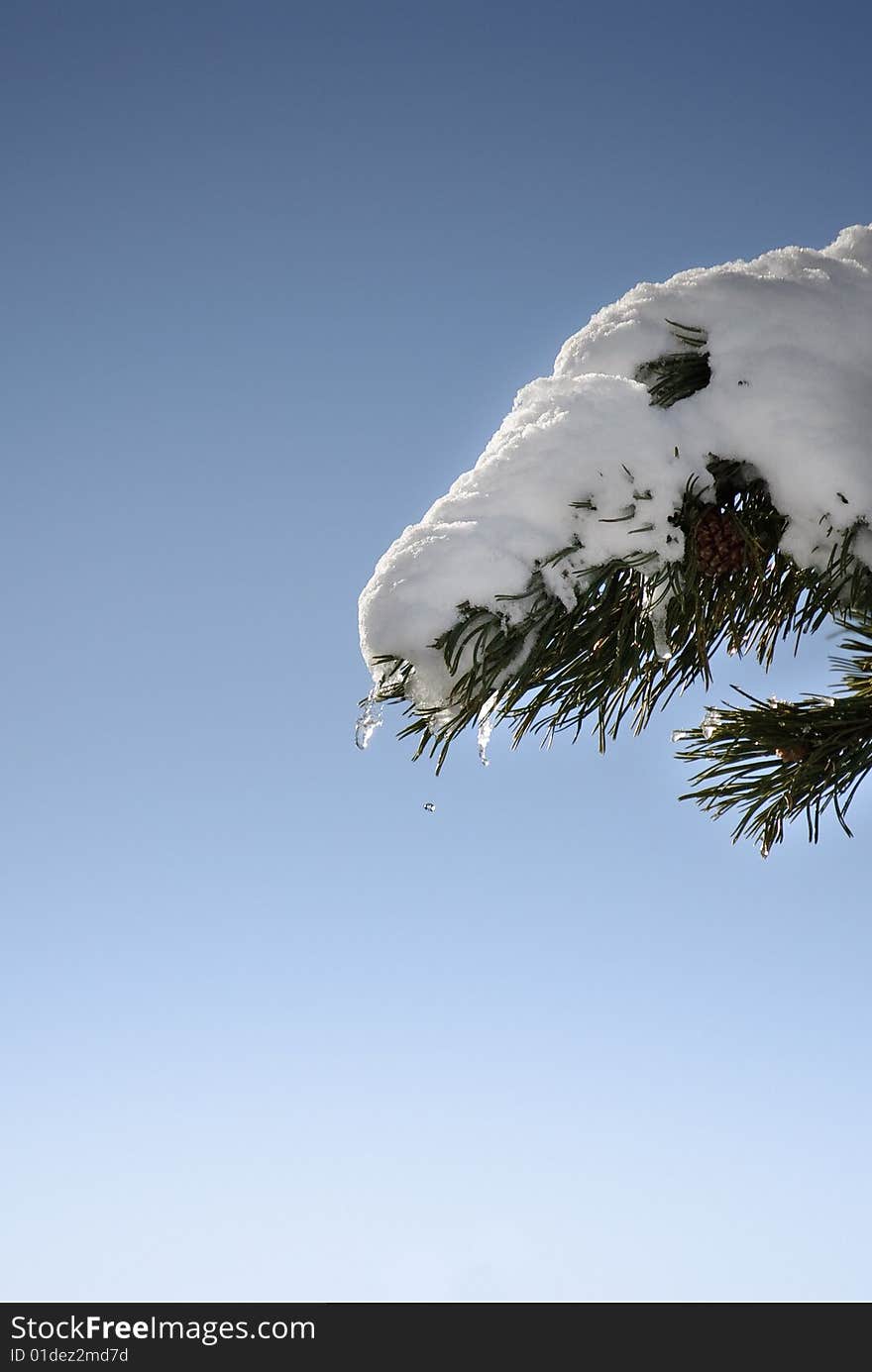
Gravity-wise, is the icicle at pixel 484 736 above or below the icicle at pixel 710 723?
below

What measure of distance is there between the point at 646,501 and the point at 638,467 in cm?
4

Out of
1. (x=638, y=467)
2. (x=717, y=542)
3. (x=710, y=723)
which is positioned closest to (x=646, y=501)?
(x=638, y=467)

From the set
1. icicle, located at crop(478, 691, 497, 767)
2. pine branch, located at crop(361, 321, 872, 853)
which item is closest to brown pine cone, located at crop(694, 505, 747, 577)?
pine branch, located at crop(361, 321, 872, 853)

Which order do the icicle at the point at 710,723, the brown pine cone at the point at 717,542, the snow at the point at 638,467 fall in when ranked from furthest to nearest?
the icicle at the point at 710,723 → the brown pine cone at the point at 717,542 → the snow at the point at 638,467

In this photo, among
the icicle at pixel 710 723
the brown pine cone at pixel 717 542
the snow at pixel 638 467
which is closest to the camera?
the snow at pixel 638 467

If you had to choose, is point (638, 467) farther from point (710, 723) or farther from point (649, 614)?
point (710, 723)

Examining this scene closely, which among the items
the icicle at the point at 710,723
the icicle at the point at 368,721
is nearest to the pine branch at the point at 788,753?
the icicle at the point at 710,723

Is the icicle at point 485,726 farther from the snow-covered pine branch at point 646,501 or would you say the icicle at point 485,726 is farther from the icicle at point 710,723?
the icicle at point 710,723

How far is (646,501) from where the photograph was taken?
1.08 meters

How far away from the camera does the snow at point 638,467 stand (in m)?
1.03

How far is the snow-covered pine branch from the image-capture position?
104 cm

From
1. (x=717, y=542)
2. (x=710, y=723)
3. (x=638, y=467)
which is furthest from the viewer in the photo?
(x=710, y=723)

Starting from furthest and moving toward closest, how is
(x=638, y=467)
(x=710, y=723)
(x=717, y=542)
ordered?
(x=710, y=723), (x=717, y=542), (x=638, y=467)
